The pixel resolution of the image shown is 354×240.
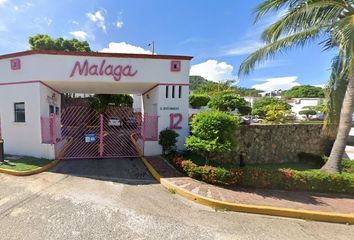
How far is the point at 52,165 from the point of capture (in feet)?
31.0

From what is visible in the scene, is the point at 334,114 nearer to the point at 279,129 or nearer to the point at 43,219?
the point at 279,129

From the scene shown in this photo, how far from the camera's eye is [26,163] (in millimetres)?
9211

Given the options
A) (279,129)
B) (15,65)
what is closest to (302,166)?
(279,129)

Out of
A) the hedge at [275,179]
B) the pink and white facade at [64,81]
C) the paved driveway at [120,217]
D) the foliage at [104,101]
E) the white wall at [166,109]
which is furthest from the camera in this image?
the foliage at [104,101]

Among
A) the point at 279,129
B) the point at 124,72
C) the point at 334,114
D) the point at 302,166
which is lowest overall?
the point at 302,166

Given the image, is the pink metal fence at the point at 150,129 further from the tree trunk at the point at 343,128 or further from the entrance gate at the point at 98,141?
the tree trunk at the point at 343,128

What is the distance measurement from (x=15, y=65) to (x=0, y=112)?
2.37 meters

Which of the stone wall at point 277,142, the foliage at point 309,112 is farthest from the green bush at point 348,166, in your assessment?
the foliage at point 309,112

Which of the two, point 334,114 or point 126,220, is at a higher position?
point 334,114

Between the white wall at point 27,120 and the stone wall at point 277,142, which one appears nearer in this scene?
the white wall at point 27,120

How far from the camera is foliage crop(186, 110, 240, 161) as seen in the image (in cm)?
809

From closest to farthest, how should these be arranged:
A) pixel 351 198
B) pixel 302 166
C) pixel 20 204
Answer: pixel 20 204 < pixel 351 198 < pixel 302 166

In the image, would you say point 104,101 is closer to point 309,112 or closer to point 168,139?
point 168,139

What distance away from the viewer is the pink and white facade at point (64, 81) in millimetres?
9781
